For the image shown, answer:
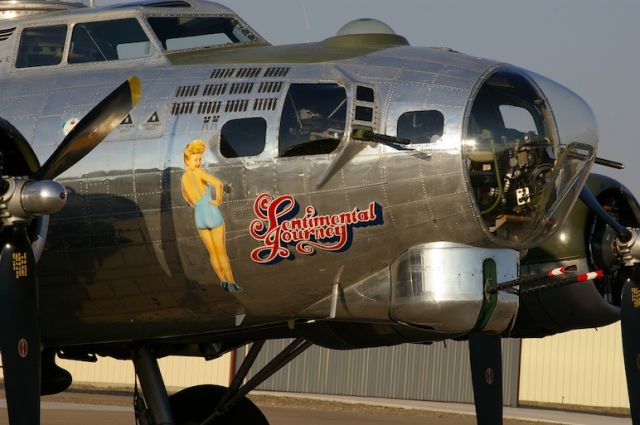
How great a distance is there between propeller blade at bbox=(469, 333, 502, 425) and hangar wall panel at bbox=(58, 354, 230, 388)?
92.7ft

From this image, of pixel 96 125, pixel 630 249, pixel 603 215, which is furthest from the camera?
pixel 603 215

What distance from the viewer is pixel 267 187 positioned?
1150cm

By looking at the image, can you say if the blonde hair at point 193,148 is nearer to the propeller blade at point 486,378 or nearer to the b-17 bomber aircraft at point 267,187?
the b-17 bomber aircraft at point 267,187

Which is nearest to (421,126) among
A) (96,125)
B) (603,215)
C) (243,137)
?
(243,137)

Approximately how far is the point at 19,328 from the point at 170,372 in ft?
110

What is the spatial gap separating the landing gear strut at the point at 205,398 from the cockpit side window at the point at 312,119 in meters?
2.87

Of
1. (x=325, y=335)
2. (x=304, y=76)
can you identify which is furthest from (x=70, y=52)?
(x=325, y=335)

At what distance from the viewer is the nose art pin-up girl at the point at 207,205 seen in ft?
38.2

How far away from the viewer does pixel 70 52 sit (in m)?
13.1

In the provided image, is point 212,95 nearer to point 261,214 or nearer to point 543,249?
point 261,214

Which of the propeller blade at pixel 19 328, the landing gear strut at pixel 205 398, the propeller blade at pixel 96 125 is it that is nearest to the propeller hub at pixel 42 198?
the propeller blade at pixel 19 328

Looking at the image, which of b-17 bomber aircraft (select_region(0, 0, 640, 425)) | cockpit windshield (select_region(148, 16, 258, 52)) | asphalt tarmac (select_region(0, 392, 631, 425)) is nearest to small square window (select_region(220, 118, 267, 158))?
b-17 bomber aircraft (select_region(0, 0, 640, 425))

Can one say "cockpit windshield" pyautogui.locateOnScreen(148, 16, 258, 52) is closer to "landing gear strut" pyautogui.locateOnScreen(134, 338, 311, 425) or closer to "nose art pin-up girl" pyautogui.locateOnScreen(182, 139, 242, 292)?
"nose art pin-up girl" pyautogui.locateOnScreen(182, 139, 242, 292)

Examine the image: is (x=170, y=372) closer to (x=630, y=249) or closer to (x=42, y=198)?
(x=630, y=249)
